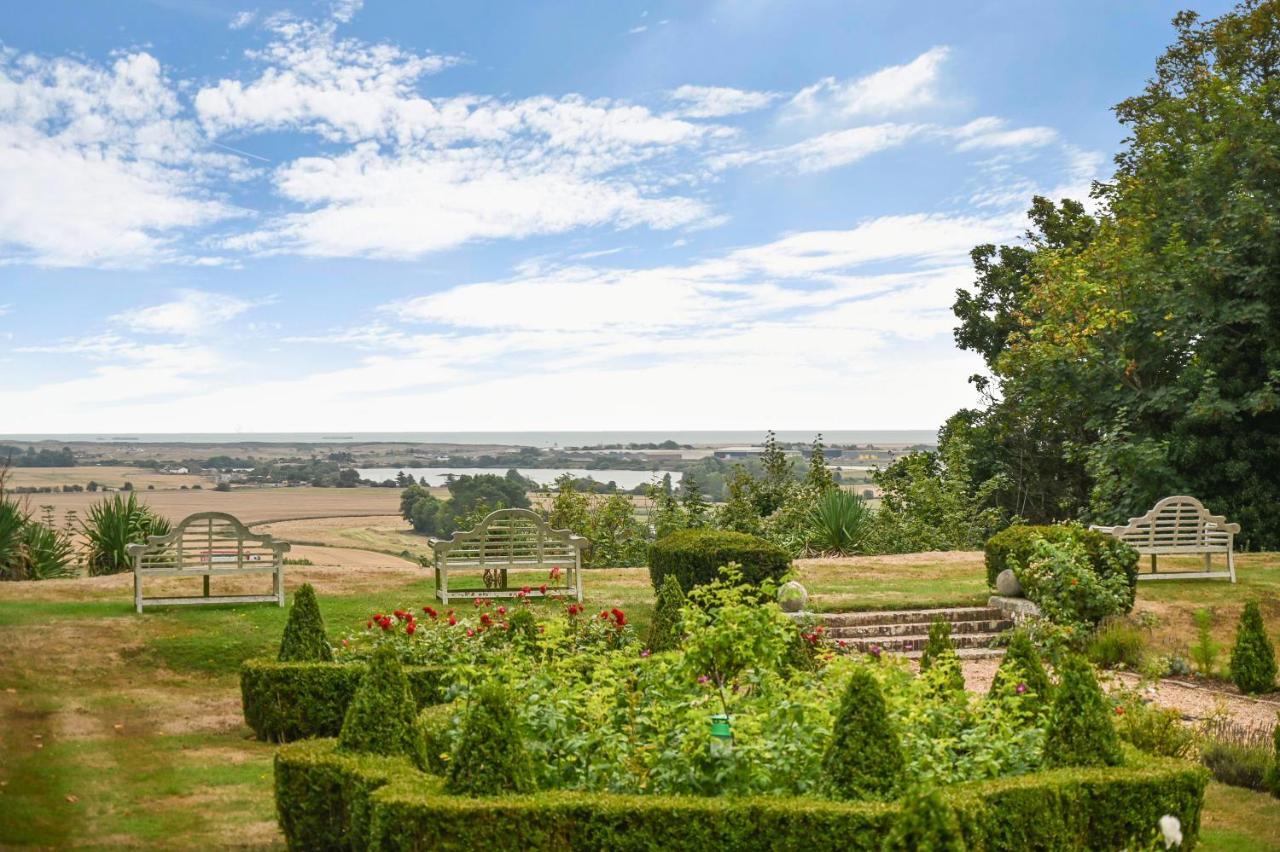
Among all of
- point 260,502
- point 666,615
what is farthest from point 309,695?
point 260,502

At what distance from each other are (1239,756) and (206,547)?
9.73 m

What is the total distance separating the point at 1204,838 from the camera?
591 centimetres

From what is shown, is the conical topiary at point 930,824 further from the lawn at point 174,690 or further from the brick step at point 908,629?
the brick step at point 908,629

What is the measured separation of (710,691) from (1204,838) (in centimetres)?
288

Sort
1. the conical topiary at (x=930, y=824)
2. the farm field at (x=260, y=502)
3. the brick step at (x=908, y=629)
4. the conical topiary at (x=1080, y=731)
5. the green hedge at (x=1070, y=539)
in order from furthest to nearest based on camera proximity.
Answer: the farm field at (x=260, y=502)
the green hedge at (x=1070, y=539)
the brick step at (x=908, y=629)
the conical topiary at (x=1080, y=731)
the conical topiary at (x=930, y=824)

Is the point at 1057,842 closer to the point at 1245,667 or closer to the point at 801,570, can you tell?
the point at 1245,667

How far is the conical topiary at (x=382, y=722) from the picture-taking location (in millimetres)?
5539

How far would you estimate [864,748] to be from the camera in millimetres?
4793

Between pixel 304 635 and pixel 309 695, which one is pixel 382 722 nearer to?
pixel 309 695

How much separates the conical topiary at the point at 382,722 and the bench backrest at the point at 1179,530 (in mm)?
10812

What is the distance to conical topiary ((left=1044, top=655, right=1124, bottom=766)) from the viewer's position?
5.30m

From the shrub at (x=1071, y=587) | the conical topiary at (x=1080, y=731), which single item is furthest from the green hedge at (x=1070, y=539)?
the conical topiary at (x=1080, y=731)

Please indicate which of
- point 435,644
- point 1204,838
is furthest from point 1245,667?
point 435,644

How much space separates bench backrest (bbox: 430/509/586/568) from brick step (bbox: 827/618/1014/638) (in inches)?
122
